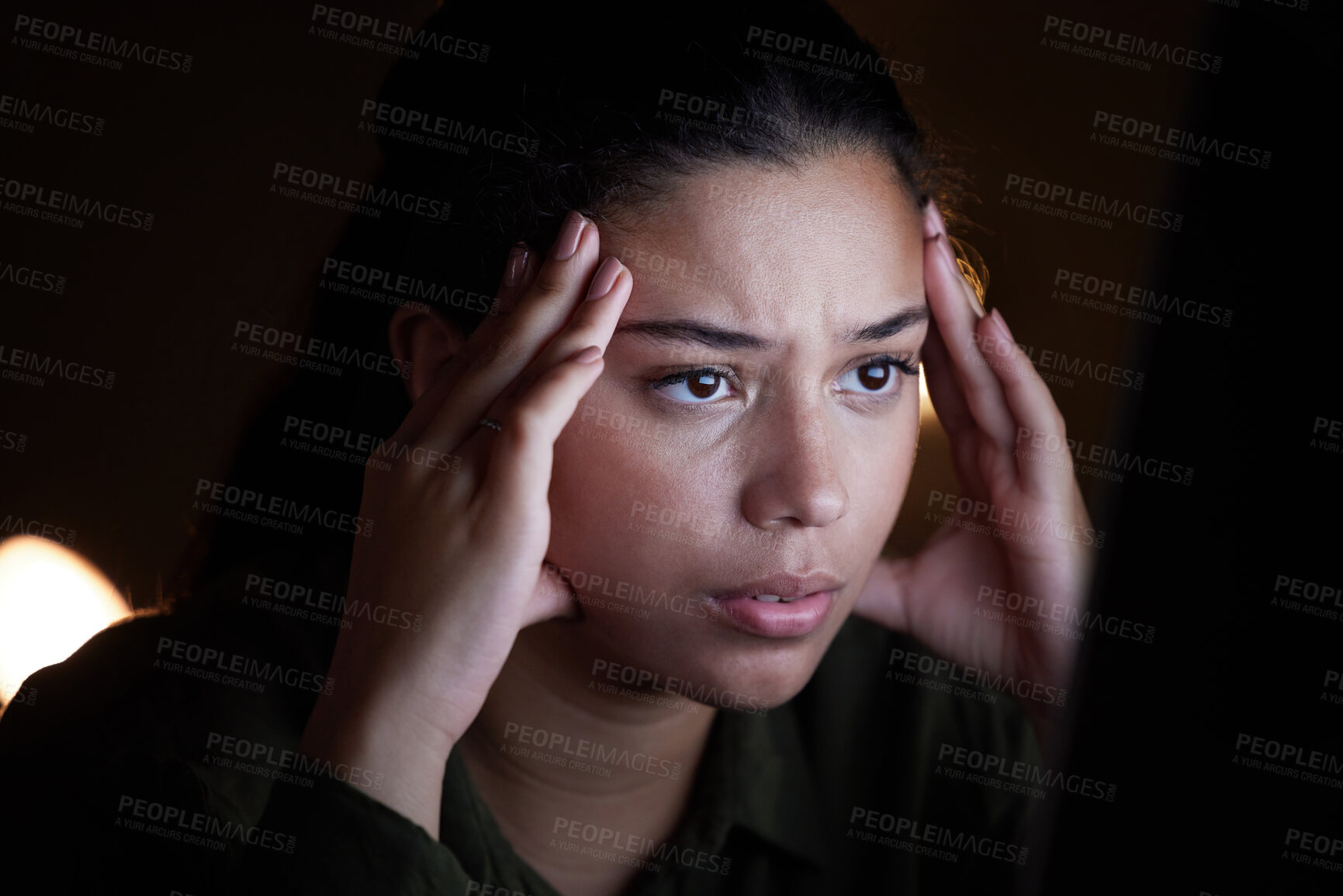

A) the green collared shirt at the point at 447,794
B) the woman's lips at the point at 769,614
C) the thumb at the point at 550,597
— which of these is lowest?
the green collared shirt at the point at 447,794

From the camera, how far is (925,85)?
5.24ft

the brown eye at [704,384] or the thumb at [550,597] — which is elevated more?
the brown eye at [704,384]

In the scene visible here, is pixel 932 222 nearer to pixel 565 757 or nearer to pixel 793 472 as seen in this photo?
pixel 793 472

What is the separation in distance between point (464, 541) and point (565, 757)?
0.50 meters

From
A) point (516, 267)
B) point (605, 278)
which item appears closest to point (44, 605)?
point (516, 267)

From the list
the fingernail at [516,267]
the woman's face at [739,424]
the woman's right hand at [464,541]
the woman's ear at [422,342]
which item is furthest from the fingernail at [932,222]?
the woman's ear at [422,342]

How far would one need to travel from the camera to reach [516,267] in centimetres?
123

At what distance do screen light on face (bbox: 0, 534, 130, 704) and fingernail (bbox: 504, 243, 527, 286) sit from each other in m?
1.03

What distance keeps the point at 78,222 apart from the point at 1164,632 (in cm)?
190

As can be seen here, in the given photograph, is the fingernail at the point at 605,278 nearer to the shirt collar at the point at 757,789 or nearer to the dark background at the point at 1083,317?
the dark background at the point at 1083,317

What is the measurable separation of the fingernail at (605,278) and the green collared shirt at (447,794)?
652 millimetres

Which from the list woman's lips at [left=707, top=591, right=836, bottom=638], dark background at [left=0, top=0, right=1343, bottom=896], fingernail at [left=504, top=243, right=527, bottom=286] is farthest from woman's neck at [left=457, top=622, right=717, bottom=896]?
dark background at [left=0, top=0, right=1343, bottom=896]

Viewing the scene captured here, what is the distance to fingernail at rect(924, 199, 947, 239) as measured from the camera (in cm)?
137

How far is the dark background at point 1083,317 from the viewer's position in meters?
1.28
